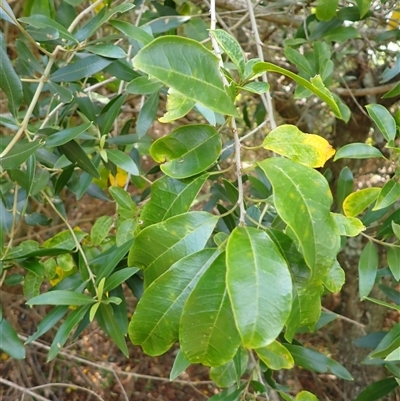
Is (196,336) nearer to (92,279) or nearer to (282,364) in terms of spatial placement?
(282,364)

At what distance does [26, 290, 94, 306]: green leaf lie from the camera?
744 millimetres

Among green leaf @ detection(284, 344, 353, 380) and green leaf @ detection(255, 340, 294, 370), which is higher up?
green leaf @ detection(255, 340, 294, 370)

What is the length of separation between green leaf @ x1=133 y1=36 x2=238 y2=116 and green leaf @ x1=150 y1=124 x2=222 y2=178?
0.09m

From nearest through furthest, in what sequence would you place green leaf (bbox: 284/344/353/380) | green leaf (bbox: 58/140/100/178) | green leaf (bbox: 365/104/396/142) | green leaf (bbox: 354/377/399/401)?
green leaf (bbox: 365/104/396/142) < green leaf (bbox: 58/140/100/178) < green leaf (bbox: 284/344/353/380) < green leaf (bbox: 354/377/399/401)

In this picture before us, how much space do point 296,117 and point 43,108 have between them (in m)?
1.07

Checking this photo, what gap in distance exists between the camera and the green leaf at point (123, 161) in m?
0.91

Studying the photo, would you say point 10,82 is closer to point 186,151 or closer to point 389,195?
point 186,151

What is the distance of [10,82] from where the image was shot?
80 centimetres

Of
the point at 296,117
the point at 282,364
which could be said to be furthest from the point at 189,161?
the point at 296,117

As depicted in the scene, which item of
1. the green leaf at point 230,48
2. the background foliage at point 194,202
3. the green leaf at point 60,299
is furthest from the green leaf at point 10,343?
the green leaf at point 230,48

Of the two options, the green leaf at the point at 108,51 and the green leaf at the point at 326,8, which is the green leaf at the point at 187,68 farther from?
the green leaf at the point at 326,8

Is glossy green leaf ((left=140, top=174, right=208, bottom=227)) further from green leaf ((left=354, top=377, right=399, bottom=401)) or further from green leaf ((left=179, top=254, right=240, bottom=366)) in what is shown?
green leaf ((left=354, top=377, right=399, bottom=401))

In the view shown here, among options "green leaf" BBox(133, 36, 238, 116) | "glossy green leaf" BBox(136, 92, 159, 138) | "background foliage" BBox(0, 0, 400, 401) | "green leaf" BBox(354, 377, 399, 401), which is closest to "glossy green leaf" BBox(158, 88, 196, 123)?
"background foliage" BBox(0, 0, 400, 401)

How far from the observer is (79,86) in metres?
1.05
